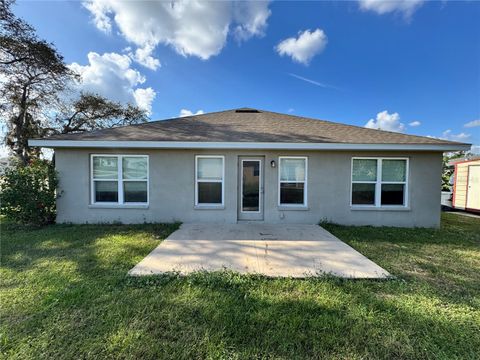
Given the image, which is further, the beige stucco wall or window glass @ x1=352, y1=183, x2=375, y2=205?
window glass @ x1=352, y1=183, x2=375, y2=205

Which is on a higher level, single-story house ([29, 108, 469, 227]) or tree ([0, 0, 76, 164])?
tree ([0, 0, 76, 164])

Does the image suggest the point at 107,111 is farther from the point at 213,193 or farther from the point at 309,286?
the point at 309,286

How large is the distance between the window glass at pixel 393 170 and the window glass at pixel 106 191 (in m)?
8.88

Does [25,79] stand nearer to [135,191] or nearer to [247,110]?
[135,191]

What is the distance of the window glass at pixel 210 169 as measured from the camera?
740 centimetres

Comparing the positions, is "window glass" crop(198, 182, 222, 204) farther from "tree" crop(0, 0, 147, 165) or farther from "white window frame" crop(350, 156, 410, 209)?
"tree" crop(0, 0, 147, 165)

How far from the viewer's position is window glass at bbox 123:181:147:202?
742 cm

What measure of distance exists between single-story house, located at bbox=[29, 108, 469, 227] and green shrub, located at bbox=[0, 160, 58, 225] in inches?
11.9

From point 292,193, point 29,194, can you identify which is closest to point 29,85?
point 29,194

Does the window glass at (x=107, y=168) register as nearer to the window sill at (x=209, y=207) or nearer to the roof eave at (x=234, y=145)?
the roof eave at (x=234, y=145)

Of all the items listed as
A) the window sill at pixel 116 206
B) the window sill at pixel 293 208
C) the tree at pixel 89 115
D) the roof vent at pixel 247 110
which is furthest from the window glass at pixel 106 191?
the tree at pixel 89 115

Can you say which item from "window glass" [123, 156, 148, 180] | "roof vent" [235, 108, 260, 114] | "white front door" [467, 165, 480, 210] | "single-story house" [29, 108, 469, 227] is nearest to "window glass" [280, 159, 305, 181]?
"single-story house" [29, 108, 469, 227]

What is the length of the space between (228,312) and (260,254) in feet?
6.67

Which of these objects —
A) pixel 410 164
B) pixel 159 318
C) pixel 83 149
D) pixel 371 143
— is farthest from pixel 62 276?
pixel 410 164
